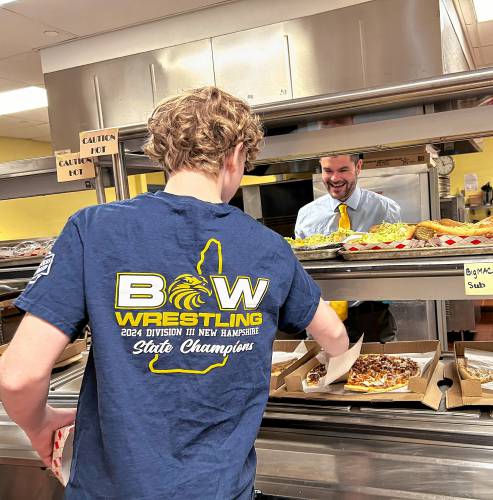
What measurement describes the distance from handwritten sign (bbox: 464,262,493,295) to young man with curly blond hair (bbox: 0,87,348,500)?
477 mm

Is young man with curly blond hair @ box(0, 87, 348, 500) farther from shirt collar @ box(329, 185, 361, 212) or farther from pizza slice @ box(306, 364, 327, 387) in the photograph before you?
shirt collar @ box(329, 185, 361, 212)

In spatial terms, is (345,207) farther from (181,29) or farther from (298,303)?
(298,303)

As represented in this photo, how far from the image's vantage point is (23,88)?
554 cm

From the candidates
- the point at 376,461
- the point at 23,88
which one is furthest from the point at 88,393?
the point at 23,88

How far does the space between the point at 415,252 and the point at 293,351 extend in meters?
0.80

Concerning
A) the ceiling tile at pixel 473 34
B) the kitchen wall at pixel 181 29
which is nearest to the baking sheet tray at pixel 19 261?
the kitchen wall at pixel 181 29

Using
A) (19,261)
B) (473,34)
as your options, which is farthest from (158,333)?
(473,34)

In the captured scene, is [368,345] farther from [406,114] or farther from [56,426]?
[56,426]

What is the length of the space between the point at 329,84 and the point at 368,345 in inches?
83.7

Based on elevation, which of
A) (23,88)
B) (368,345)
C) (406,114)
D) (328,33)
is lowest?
(368,345)

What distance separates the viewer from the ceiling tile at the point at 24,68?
4566 millimetres

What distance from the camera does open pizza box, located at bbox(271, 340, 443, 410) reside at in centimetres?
146

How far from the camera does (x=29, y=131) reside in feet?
25.6

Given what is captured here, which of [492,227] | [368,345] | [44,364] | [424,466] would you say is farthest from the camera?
[368,345]
